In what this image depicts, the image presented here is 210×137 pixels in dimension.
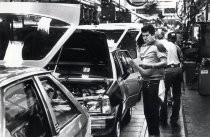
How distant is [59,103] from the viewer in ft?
15.3

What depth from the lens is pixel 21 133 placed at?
138 inches

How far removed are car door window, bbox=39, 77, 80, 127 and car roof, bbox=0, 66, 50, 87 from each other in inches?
8.7

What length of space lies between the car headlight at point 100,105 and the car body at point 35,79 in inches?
58.1

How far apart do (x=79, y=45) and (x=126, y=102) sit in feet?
4.82

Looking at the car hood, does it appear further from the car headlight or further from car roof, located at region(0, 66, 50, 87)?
car roof, located at region(0, 66, 50, 87)

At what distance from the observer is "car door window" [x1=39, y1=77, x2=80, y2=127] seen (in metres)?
4.31

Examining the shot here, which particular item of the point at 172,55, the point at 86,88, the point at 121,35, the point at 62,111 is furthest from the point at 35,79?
the point at 121,35

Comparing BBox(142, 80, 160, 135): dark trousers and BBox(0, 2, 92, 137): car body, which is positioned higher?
BBox(0, 2, 92, 137): car body

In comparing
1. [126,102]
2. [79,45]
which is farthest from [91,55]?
[126,102]

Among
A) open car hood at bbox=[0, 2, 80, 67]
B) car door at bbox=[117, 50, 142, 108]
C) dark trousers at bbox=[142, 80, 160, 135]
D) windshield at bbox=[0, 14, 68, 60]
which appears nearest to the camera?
open car hood at bbox=[0, 2, 80, 67]

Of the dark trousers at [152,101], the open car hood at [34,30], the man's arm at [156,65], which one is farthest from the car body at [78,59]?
the man's arm at [156,65]

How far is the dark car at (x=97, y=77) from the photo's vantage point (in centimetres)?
733

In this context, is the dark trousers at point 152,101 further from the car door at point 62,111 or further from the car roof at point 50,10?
the car door at point 62,111

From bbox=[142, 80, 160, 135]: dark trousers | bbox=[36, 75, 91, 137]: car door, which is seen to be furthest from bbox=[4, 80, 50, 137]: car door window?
bbox=[142, 80, 160, 135]: dark trousers
